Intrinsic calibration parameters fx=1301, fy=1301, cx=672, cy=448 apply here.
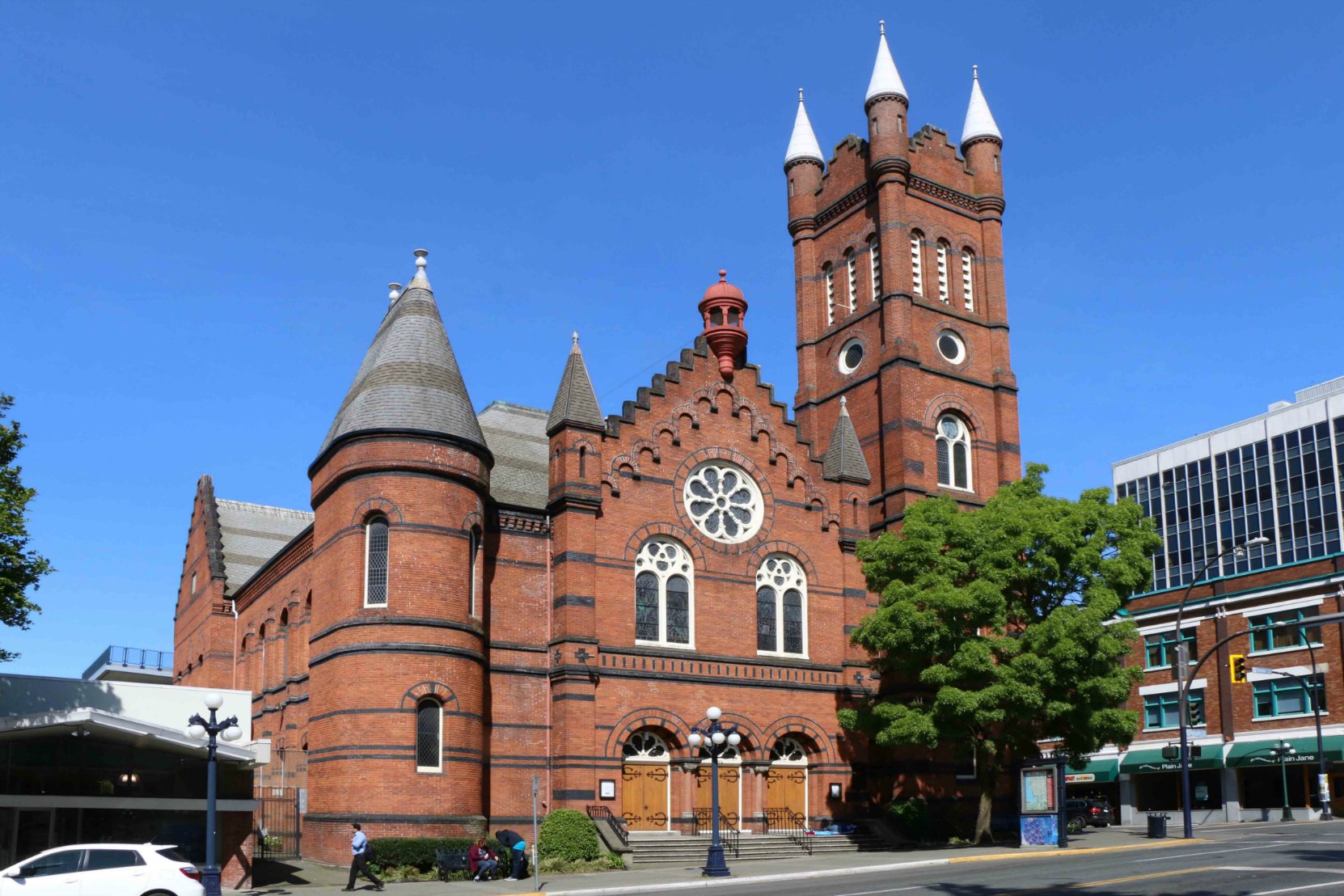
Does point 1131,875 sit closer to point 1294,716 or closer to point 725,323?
point 725,323

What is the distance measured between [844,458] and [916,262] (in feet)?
29.2

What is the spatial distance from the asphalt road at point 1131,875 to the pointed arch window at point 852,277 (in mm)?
22666

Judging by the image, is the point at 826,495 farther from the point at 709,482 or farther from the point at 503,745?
the point at 503,745

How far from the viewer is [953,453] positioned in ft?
155

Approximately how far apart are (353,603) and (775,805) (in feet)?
47.9

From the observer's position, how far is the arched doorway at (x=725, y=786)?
3838 cm

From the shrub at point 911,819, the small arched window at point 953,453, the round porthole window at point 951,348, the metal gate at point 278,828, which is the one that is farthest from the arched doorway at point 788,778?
the round porthole window at point 951,348

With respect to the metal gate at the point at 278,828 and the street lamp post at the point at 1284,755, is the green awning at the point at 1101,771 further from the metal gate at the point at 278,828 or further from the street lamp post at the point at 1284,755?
the metal gate at the point at 278,828

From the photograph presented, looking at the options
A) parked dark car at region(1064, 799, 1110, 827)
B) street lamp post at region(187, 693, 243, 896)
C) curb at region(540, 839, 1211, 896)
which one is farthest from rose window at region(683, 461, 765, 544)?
Result: street lamp post at region(187, 693, 243, 896)

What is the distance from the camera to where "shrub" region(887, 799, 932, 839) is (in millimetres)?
39844

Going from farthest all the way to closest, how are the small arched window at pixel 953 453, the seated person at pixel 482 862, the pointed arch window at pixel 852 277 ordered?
the pointed arch window at pixel 852 277, the small arched window at pixel 953 453, the seated person at pixel 482 862

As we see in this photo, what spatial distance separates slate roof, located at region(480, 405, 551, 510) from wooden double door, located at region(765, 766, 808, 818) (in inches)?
435

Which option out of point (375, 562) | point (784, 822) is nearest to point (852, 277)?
point (784, 822)

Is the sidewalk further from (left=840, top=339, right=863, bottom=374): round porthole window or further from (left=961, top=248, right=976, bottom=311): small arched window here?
(left=961, top=248, right=976, bottom=311): small arched window
